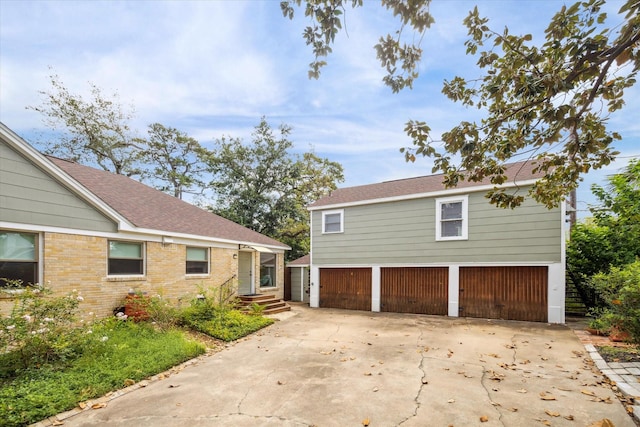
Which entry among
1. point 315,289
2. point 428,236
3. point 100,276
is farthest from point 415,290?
point 100,276

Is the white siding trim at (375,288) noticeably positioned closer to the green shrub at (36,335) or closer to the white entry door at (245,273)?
the white entry door at (245,273)

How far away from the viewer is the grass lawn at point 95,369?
4316 millimetres

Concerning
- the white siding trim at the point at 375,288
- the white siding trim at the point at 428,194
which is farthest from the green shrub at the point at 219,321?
the white siding trim at the point at 428,194

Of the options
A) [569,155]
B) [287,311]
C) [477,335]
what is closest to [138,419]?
[569,155]

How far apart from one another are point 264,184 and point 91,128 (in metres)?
11.2

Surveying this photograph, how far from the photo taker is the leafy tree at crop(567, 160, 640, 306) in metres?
9.41

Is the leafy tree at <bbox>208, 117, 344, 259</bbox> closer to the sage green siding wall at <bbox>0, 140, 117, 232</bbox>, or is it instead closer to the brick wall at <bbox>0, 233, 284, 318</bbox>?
the brick wall at <bbox>0, 233, 284, 318</bbox>

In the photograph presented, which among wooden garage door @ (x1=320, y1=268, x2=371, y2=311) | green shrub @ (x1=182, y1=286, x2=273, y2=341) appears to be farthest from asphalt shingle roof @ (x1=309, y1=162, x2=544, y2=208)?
green shrub @ (x1=182, y1=286, x2=273, y2=341)

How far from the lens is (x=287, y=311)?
1321 centimetres

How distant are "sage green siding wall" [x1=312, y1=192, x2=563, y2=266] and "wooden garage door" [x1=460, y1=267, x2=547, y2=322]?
0.45 meters

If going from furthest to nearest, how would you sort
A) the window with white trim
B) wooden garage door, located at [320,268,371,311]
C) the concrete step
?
wooden garage door, located at [320,268,371,311], the concrete step, the window with white trim

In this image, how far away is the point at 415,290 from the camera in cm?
1259

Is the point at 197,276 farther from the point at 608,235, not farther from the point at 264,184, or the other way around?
the point at 608,235

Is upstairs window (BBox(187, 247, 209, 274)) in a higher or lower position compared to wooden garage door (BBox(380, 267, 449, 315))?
higher
